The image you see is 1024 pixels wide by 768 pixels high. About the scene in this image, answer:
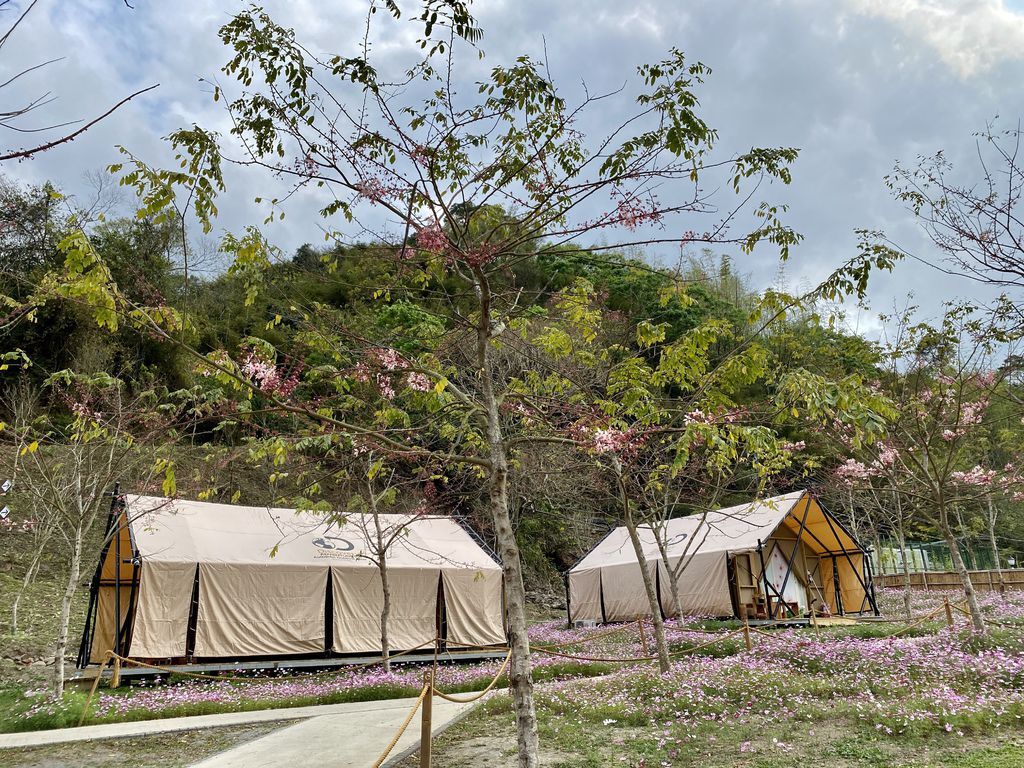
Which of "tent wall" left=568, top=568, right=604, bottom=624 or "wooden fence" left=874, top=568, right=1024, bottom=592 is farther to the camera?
"wooden fence" left=874, top=568, right=1024, bottom=592

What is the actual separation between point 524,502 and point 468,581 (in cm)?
969

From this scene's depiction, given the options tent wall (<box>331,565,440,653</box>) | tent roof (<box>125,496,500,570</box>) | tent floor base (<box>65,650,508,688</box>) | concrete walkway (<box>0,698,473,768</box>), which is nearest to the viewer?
concrete walkway (<box>0,698,473,768</box>)

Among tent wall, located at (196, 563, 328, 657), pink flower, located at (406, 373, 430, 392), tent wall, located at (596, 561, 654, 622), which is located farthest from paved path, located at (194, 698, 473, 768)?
tent wall, located at (596, 561, 654, 622)

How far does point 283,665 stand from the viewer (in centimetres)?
1257

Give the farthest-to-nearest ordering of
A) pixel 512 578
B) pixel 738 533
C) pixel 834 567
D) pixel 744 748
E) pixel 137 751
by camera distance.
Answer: pixel 834 567, pixel 738 533, pixel 137 751, pixel 744 748, pixel 512 578

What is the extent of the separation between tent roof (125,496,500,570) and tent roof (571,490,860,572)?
564cm

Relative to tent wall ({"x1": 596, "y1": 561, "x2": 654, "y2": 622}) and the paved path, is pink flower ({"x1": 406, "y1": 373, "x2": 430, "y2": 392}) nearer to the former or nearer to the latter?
the paved path

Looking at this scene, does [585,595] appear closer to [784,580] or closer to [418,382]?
[784,580]

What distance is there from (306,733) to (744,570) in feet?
44.1

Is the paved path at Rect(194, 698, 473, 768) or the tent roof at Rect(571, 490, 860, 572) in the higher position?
the tent roof at Rect(571, 490, 860, 572)

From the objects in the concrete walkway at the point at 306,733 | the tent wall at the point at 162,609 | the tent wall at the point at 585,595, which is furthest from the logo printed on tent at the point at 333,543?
the tent wall at the point at 585,595

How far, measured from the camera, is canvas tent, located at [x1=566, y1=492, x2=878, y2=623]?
17.0 m

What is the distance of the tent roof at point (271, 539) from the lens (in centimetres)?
1212

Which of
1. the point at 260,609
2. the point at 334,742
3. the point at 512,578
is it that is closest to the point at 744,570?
the point at 260,609
